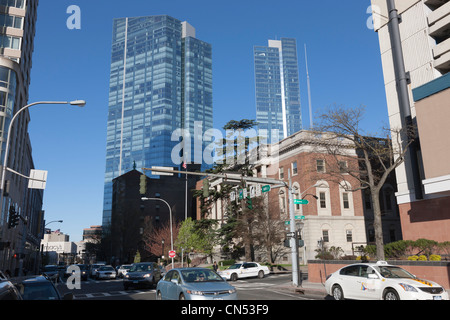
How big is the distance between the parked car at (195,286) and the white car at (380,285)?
587 centimetres

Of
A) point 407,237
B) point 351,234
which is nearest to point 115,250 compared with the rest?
point 351,234

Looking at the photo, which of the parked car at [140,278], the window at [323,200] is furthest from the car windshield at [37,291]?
the window at [323,200]

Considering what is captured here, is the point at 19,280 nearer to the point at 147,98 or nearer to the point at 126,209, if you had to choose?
the point at 126,209

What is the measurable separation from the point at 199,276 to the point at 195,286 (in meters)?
0.99

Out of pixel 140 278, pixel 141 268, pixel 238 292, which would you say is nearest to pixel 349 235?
pixel 238 292

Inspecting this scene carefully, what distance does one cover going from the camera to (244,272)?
34.7 meters

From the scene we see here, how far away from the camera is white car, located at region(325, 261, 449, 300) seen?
42.4ft

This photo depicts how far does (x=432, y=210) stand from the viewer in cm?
2981

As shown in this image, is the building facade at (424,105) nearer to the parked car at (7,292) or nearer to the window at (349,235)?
the window at (349,235)

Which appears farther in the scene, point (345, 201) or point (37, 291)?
point (345, 201)

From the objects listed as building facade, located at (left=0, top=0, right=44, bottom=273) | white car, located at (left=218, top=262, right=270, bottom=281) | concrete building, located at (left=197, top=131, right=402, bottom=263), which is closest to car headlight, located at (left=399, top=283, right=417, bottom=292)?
white car, located at (left=218, top=262, right=270, bottom=281)

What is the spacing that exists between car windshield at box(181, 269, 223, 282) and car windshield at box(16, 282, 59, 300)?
14.5 ft

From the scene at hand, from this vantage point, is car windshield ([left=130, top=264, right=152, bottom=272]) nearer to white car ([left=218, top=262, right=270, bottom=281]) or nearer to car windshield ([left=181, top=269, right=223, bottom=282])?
white car ([left=218, top=262, right=270, bottom=281])

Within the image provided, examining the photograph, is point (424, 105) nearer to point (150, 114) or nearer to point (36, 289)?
point (36, 289)
